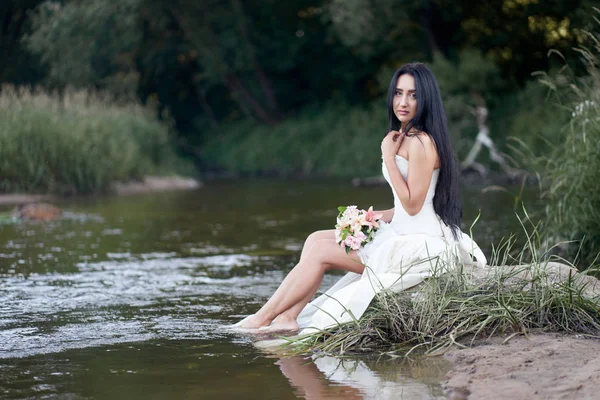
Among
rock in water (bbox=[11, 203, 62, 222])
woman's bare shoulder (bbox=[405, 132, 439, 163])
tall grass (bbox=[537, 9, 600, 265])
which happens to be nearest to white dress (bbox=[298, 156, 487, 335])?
woman's bare shoulder (bbox=[405, 132, 439, 163])

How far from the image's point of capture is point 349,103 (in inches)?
1293

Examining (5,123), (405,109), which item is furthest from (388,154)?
(5,123)

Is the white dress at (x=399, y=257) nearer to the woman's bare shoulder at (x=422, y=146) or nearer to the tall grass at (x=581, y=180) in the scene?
the woman's bare shoulder at (x=422, y=146)

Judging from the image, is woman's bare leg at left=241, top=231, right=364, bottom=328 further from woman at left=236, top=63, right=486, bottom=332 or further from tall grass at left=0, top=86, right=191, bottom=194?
tall grass at left=0, top=86, right=191, bottom=194

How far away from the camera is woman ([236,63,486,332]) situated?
219 inches

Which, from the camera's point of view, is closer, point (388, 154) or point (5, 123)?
point (388, 154)

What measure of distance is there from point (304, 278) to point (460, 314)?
1022mm

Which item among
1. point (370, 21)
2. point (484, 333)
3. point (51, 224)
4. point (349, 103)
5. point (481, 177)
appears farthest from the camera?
point (349, 103)

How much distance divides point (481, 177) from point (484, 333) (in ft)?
55.4

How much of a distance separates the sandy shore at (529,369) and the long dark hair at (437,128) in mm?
1002

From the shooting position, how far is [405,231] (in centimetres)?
575

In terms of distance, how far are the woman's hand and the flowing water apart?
4.14ft

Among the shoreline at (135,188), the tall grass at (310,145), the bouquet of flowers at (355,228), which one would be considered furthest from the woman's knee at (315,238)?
the tall grass at (310,145)

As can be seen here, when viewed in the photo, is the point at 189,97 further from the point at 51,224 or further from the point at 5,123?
the point at 51,224
